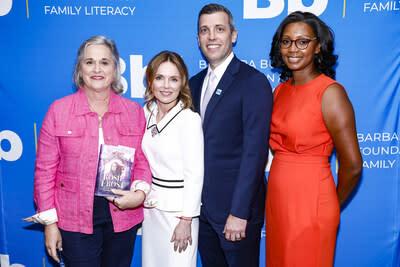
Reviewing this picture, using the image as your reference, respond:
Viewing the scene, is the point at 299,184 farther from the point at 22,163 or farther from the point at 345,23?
the point at 22,163

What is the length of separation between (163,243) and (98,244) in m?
0.40

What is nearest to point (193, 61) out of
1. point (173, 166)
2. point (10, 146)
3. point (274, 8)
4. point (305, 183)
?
point (274, 8)

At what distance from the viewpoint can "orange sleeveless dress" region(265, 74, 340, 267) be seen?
198 cm

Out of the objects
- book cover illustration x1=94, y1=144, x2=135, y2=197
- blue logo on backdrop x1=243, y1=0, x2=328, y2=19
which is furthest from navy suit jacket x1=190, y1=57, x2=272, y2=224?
blue logo on backdrop x1=243, y1=0, x2=328, y2=19

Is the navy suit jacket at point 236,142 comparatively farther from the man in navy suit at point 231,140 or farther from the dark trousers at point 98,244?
the dark trousers at point 98,244

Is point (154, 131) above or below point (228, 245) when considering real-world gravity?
above

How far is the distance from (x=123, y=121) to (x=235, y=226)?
958 mm

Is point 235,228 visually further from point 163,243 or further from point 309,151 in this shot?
point 309,151

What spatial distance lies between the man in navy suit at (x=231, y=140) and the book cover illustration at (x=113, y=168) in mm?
494

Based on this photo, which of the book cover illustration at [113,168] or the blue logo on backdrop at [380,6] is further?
the blue logo on backdrop at [380,6]

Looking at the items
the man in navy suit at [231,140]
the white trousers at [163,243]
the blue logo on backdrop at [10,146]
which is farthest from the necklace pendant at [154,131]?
the blue logo on backdrop at [10,146]

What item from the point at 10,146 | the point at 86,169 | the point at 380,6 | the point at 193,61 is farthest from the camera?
the point at 10,146

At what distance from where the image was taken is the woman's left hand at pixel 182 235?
2.04 metres

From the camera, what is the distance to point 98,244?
81.4 inches
